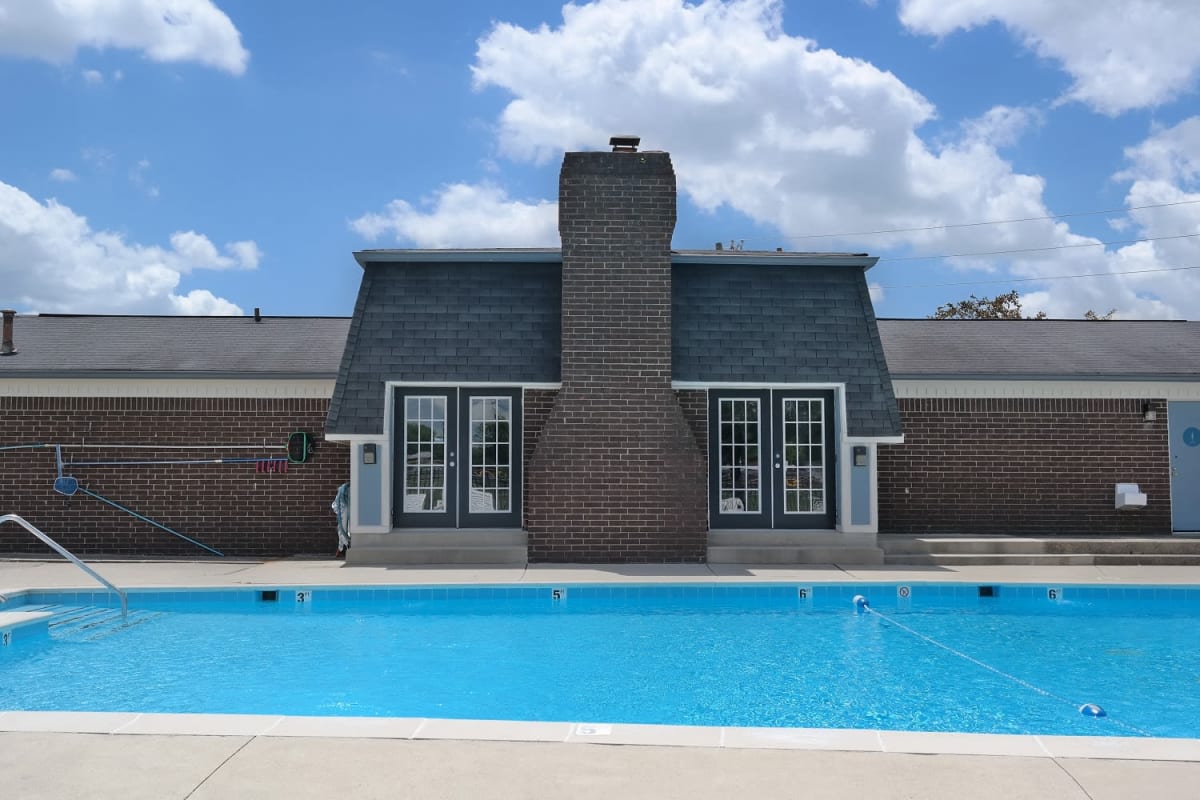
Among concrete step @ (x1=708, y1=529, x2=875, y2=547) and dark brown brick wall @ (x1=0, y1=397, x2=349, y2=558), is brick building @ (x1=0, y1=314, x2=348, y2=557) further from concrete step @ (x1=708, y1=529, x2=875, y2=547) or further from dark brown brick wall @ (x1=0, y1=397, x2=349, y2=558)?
concrete step @ (x1=708, y1=529, x2=875, y2=547)

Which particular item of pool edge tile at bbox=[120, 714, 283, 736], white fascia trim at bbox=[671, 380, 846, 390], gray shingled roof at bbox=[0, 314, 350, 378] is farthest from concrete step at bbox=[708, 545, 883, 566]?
pool edge tile at bbox=[120, 714, 283, 736]

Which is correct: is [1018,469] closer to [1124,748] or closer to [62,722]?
[1124,748]

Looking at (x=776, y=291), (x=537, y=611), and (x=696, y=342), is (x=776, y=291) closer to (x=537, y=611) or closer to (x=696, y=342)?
(x=696, y=342)

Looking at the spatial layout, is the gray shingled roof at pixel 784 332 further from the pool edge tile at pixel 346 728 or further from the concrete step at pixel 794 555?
the pool edge tile at pixel 346 728

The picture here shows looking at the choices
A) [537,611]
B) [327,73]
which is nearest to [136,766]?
[537,611]

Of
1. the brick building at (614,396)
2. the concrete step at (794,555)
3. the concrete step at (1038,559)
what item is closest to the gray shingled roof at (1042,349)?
the brick building at (614,396)

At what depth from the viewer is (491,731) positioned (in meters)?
4.66

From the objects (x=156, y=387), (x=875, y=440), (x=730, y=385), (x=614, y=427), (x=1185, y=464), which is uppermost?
(x=156, y=387)

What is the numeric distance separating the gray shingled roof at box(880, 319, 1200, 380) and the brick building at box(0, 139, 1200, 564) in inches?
4.8

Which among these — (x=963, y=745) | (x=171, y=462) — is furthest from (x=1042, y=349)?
(x=171, y=462)

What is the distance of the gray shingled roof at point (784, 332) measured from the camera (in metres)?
12.3

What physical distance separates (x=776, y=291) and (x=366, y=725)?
30.9ft

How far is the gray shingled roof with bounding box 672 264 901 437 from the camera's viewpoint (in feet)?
40.4

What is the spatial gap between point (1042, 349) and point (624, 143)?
7.37 metres
